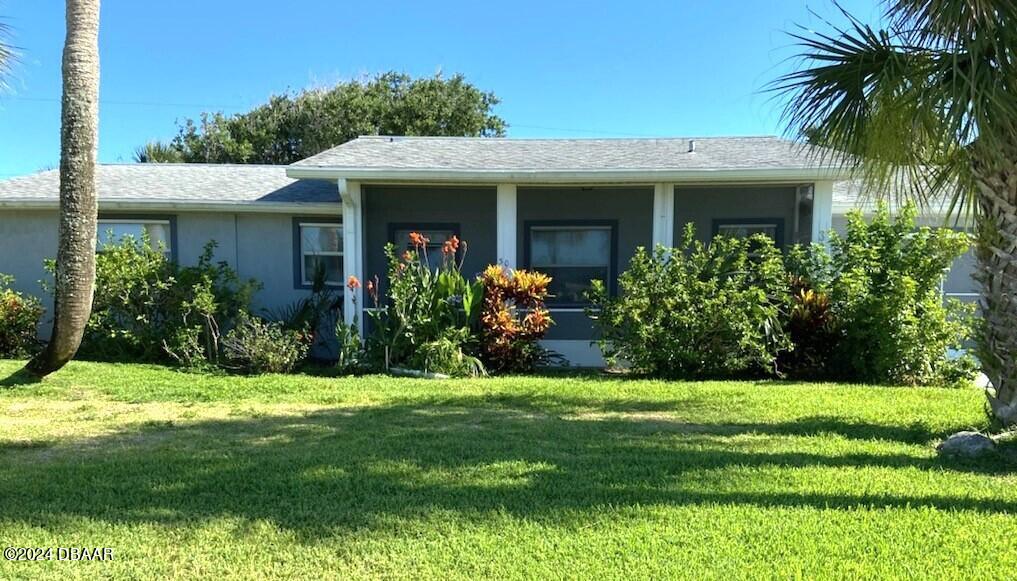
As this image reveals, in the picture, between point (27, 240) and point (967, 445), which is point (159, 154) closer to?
point (27, 240)

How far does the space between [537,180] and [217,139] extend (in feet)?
73.6

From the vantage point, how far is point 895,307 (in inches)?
306

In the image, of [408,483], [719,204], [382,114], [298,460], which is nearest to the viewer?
[408,483]

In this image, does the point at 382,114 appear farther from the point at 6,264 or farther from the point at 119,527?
the point at 119,527

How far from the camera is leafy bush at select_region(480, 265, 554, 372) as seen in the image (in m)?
8.95

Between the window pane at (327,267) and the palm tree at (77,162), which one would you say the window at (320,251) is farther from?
the palm tree at (77,162)

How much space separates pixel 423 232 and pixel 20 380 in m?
→ 5.81

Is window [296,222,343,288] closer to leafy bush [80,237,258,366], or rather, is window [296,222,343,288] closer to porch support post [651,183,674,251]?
leafy bush [80,237,258,366]

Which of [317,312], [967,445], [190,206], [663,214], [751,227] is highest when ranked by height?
[190,206]

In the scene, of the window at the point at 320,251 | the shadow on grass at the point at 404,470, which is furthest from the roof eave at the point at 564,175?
the shadow on grass at the point at 404,470

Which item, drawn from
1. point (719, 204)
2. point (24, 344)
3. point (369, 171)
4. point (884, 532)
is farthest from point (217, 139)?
point (884, 532)

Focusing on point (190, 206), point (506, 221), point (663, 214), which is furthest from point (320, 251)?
point (663, 214)

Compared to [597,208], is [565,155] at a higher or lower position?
higher

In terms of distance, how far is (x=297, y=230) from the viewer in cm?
1102
